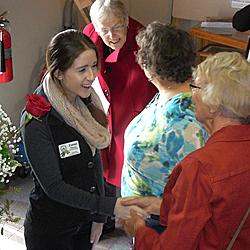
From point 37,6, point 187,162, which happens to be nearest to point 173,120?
point 187,162

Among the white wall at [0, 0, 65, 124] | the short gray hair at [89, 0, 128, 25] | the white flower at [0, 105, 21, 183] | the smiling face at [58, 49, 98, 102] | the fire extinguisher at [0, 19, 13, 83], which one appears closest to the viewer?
the white flower at [0, 105, 21, 183]

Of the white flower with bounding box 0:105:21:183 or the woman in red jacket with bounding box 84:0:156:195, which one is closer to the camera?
the white flower with bounding box 0:105:21:183

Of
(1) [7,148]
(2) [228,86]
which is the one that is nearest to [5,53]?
(1) [7,148]

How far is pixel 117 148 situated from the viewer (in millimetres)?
2688

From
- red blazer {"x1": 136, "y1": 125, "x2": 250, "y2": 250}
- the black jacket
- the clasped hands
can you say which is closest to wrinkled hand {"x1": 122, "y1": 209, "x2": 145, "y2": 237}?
the clasped hands

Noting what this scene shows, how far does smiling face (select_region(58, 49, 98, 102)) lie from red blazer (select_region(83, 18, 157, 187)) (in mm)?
743

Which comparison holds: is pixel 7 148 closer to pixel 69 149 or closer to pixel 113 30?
pixel 69 149

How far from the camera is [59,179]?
171 cm

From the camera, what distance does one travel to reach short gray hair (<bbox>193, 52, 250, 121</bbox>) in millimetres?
1242

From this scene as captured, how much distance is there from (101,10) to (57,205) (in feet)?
3.78

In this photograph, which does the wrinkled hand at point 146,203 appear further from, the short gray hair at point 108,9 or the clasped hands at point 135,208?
the short gray hair at point 108,9

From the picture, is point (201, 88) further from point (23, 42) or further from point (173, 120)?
point (23, 42)

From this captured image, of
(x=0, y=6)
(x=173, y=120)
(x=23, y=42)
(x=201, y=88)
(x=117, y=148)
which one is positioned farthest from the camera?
(x=23, y=42)

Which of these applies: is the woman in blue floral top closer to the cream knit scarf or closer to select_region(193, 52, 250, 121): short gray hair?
A: the cream knit scarf
